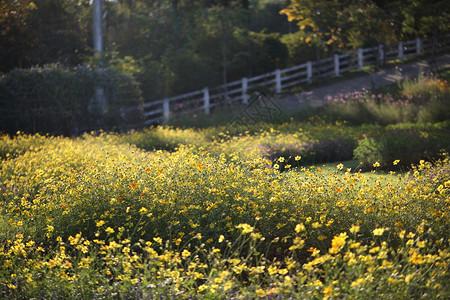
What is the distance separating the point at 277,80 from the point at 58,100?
11.3m

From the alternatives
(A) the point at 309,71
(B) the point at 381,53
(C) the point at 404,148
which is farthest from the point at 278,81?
(C) the point at 404,148

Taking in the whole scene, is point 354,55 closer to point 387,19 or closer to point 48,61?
point 387,19

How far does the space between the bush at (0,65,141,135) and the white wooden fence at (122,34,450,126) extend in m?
2.46

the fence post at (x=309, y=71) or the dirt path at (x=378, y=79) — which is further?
the fence post at (x=309, y=71)

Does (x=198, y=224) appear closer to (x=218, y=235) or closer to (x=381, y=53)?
(x=218, y=235)

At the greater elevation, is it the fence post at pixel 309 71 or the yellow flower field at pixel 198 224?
the fence post at pixel 309 71

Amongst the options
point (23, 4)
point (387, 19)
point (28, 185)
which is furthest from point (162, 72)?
point (28, 185)

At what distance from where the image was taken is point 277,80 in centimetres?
2178

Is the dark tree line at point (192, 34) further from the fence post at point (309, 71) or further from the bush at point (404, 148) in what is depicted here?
the bush at point (404, 148)

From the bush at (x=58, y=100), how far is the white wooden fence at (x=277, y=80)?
2460mm

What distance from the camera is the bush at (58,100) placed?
1330 centimetres

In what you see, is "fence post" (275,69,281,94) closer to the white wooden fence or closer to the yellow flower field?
the white wooden fence

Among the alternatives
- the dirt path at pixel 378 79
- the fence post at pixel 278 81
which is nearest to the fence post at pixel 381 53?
the dirt path at pixel 378 79

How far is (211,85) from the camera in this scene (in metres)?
21.8
